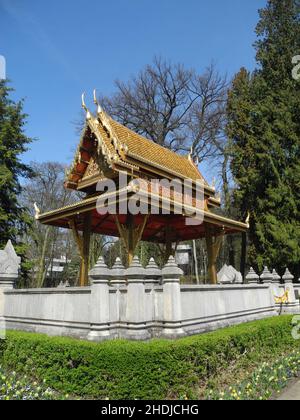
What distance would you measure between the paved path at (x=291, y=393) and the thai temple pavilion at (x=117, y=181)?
5.71m

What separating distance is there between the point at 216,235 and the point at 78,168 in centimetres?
660

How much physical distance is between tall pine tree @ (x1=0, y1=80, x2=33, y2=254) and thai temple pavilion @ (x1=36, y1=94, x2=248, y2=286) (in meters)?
6.41

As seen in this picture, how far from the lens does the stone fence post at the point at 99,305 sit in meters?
6.97

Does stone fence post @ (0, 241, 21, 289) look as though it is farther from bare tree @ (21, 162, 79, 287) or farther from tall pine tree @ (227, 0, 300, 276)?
bare tree @ (21, 162, 79, 287)

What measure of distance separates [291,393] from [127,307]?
356cm

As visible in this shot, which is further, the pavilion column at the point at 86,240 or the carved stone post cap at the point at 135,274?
the pavilion column at the point at 86,240

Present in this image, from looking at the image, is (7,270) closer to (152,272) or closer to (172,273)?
(152,272)

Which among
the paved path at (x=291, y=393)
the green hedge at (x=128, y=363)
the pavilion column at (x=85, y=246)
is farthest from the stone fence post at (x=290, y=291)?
the pavilion column at (x=85, y=246)

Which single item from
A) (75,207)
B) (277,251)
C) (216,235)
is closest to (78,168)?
(75,207)

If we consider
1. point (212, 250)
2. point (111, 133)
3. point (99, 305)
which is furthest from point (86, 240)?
point (99, 305)

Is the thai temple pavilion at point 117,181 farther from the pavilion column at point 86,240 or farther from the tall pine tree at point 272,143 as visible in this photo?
the tall pine tree at point 272,143

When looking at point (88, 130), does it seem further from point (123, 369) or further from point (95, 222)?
point (123, 369)

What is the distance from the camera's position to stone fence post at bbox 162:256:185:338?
7.14 meters

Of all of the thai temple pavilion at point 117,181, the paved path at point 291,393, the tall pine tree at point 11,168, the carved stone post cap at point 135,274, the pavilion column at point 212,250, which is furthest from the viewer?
the tall pine tree at point 11,168
